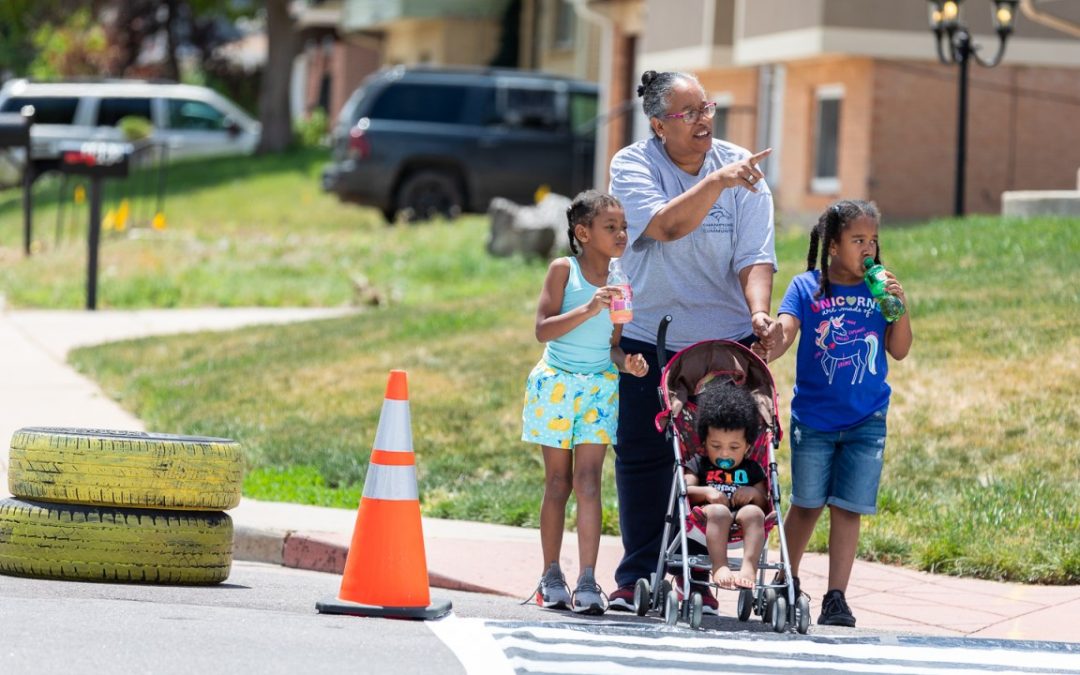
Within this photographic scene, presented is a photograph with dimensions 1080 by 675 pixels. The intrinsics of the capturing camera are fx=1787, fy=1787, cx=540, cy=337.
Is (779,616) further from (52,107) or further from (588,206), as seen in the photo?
(52,107)

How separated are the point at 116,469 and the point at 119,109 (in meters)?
28.0

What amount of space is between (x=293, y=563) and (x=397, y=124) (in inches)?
690

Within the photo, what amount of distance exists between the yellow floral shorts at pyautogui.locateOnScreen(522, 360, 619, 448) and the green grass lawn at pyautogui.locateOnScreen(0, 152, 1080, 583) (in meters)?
→ 2.06

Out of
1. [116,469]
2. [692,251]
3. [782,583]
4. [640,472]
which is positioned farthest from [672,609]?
[116,469]

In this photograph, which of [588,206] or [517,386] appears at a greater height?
[588,206]

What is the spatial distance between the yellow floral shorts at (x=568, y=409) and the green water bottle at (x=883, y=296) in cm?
102

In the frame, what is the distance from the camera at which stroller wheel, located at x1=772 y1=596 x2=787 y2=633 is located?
19.9 ft

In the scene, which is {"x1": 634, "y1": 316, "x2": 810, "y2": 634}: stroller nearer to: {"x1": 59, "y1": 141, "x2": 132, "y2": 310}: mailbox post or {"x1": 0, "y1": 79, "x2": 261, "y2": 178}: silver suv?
{"x1": 59, "y1": 141, "x2": 132, "y2": 310}: mailbox post

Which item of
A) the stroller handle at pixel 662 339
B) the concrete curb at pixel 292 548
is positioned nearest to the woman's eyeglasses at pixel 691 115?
the stroller handle at pixel 662 339

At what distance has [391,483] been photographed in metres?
6.43

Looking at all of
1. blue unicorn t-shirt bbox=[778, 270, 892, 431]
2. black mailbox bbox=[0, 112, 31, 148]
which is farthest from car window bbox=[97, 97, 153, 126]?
blue unicorn t-shirt bbox=[778, 270, 892, 431]

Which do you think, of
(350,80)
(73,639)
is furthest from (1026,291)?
(350,80)

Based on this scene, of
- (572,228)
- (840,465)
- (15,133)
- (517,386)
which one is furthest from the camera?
(15,133)

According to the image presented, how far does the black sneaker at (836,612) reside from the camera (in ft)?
21.8
